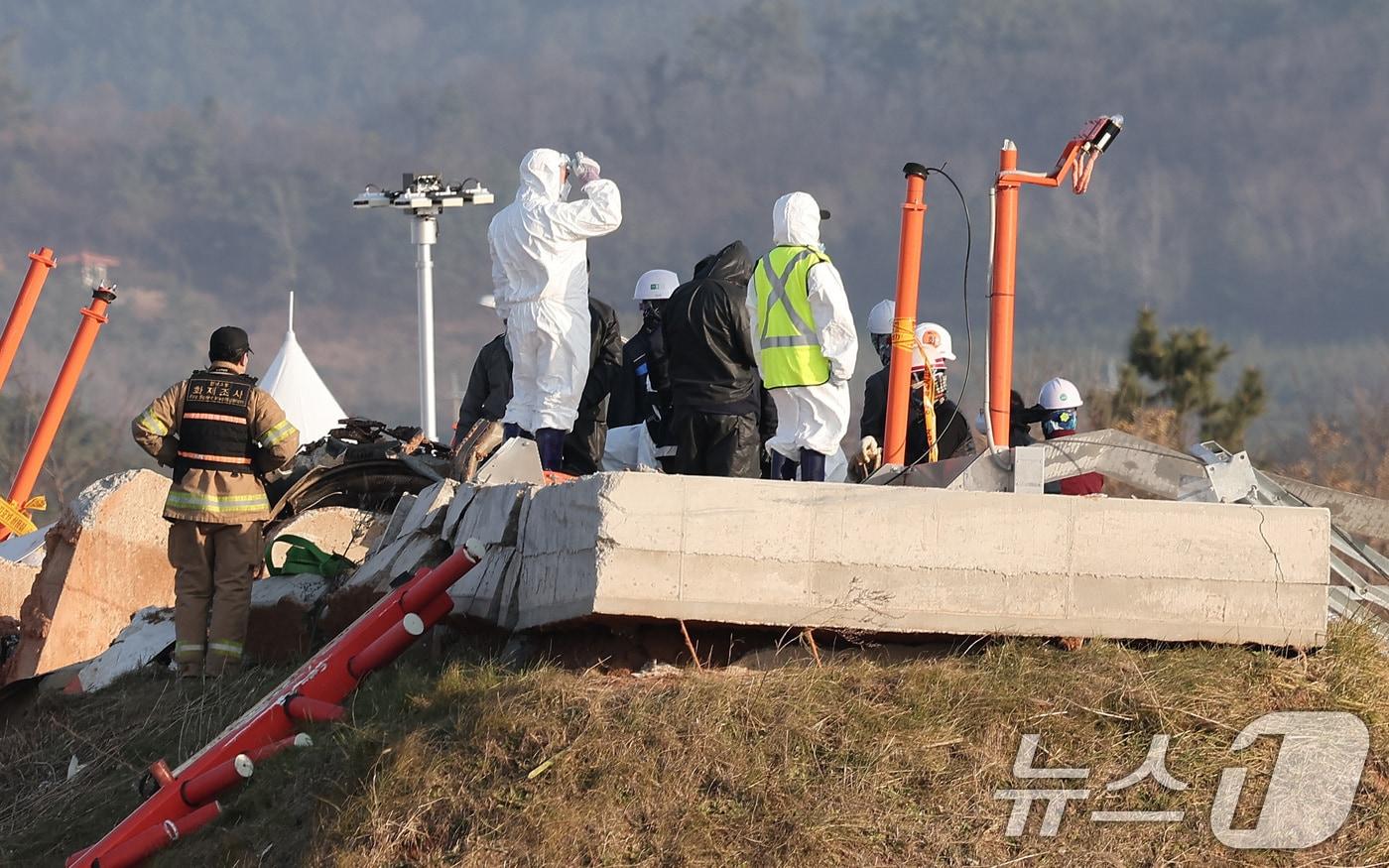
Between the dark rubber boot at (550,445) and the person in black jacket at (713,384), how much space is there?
104cm

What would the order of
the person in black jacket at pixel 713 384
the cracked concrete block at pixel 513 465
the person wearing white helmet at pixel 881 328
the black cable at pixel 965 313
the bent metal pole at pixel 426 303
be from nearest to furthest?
the black cable at pixel 965 313, the cracked concrete block at pixel 513 465, the person in black jacket at pixel 713 384, the person wearing white helmet at pixel 881 328, the bent metal pole at pixel 426 303

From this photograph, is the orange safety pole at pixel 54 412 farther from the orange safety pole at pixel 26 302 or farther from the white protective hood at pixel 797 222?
the white protective hood at pixel 797 222

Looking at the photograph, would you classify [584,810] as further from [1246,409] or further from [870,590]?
[1246,409]

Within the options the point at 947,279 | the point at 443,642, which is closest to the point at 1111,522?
the point at 443,642

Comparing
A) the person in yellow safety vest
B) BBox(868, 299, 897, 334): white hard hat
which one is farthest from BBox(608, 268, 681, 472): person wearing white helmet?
the person in yellow safety vest

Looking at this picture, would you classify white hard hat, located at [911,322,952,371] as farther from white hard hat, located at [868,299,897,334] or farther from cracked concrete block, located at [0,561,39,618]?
cracked concrete block, located at [0,561,39,618]

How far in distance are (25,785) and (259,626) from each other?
131 centimetres

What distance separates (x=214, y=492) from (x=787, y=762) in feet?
13.1

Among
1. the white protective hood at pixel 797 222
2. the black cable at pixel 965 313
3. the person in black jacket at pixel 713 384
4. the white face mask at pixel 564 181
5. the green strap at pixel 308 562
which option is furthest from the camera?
the white face mask at pixel 564 181

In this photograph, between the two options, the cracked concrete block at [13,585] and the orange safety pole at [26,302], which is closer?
the cracked concrete block at [13,585]

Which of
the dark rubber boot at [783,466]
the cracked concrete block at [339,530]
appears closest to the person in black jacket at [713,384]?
the dark rubber boot at [783,466]

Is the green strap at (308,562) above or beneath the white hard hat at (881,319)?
beneath

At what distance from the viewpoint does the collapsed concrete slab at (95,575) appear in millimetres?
10914

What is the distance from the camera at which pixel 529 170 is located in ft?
39.1
